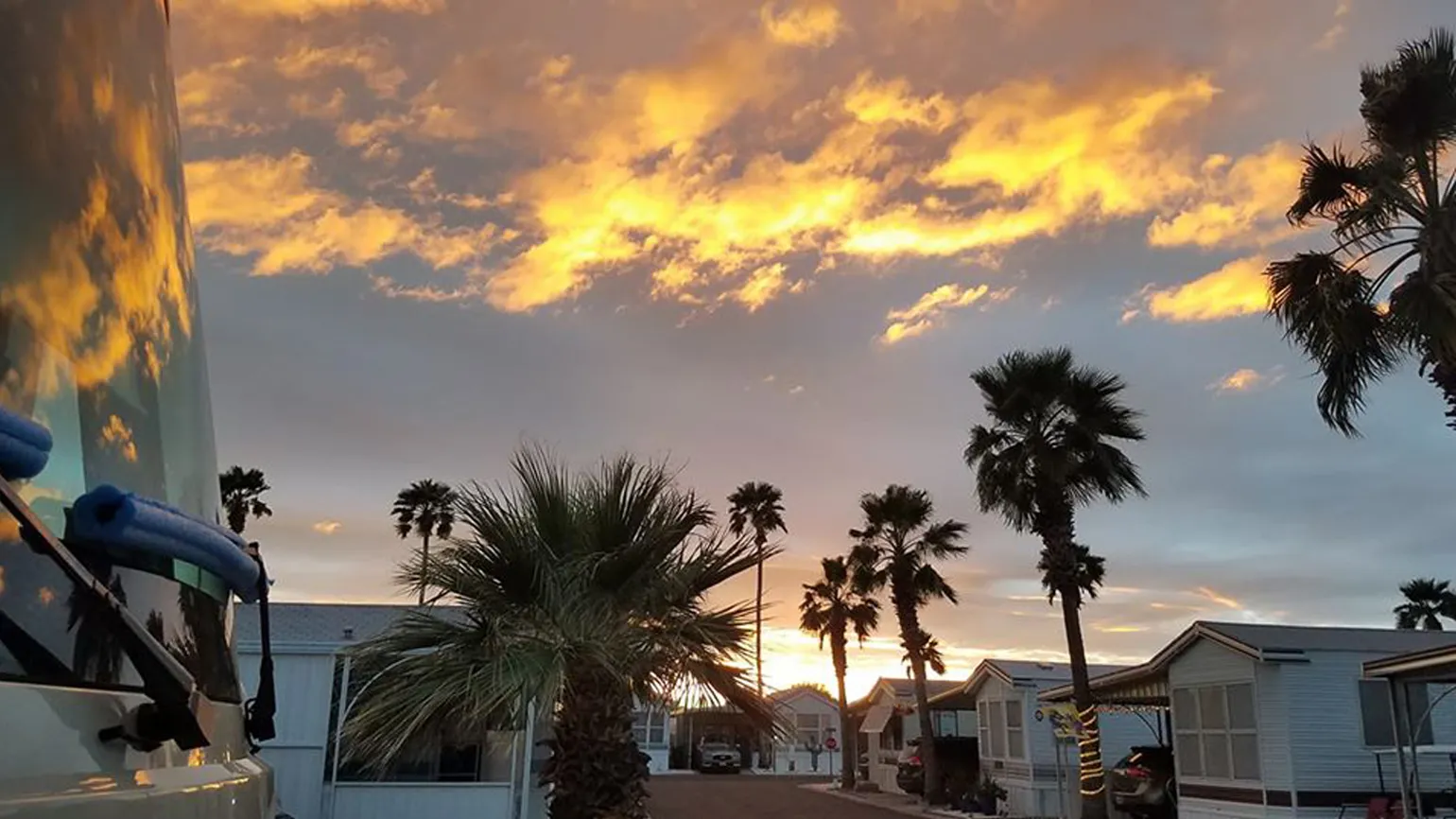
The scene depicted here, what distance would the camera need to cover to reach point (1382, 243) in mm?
12328

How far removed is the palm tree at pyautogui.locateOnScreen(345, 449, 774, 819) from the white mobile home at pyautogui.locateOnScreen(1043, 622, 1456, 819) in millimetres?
12951

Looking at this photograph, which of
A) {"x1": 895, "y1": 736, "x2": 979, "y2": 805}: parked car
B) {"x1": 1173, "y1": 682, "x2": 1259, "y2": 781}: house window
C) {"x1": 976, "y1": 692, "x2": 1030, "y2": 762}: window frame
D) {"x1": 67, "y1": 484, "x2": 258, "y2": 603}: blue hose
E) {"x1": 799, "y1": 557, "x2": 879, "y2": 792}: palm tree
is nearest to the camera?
{"x1": 67, "y1": 484, "x2": 258, "y2": 603}: blue hose

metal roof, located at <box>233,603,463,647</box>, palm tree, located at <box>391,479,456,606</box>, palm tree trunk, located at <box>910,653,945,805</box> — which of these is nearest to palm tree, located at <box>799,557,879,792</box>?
palm tree trunk, located at <box>910,653,945,805</box>

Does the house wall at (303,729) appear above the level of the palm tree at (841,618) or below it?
below

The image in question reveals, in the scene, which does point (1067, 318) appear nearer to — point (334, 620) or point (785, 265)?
point (785, 265)

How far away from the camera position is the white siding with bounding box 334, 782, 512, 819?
14227 mm

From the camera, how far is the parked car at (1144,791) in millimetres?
21000

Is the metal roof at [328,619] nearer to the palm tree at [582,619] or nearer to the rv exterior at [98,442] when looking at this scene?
the palm tree at [582,619]

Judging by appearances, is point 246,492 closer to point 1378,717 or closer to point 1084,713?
point 1084,713

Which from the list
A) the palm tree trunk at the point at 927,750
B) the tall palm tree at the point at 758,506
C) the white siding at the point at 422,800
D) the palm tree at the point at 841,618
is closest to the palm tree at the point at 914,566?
the palm tree trunk at the point at 927,750

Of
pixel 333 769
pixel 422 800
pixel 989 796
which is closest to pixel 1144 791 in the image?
pixel 989 796

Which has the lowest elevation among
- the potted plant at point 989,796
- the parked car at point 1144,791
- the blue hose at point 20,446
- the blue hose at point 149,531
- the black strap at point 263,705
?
the potted plant at point 989,796

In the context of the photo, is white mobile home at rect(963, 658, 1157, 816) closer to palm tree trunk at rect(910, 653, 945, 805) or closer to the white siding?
palm tree trunk at rect(910, 653, 945, 805)

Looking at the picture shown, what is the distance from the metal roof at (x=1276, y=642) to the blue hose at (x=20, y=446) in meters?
19.6
